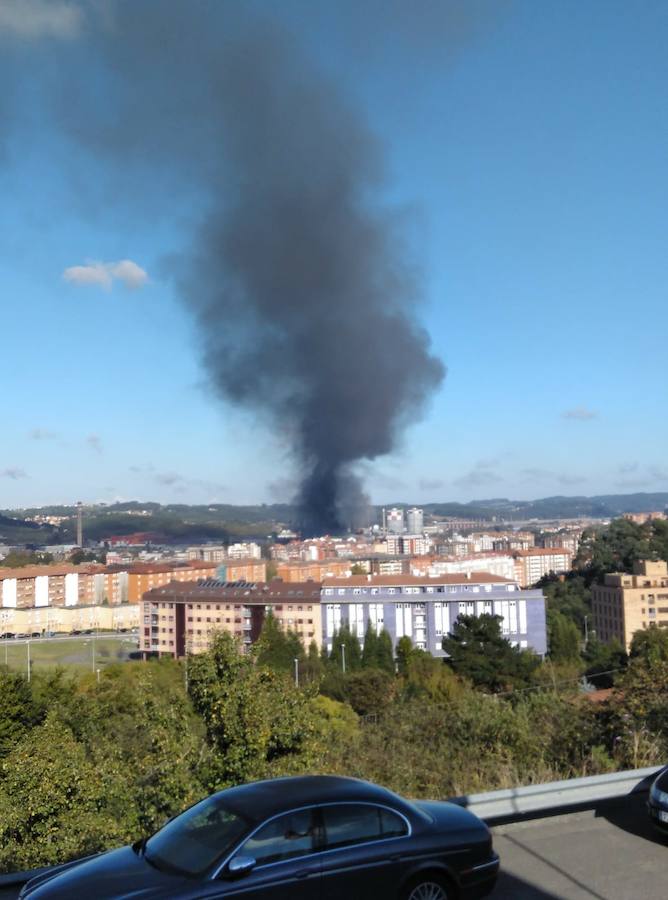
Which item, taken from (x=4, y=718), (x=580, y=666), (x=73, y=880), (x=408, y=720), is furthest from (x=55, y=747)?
(x=580, y=666)

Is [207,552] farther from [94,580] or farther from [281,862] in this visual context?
[281,862]

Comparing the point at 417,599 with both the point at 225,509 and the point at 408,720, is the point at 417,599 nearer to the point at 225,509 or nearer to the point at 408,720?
the point at 408,720

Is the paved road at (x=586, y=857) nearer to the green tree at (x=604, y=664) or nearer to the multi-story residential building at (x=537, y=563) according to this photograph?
the green tree at (x=604, y=664)

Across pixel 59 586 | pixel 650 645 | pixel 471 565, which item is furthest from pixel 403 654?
pixel 471 565

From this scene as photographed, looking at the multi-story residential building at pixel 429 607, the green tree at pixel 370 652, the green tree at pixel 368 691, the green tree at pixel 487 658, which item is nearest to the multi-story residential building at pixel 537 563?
the multi-story residential building at pixel 429 607

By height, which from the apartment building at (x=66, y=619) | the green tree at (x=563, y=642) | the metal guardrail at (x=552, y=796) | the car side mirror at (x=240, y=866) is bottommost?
the apartment building at (x=66, y=619)

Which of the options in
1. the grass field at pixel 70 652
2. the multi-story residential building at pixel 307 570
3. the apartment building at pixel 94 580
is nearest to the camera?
the grass field at pixel 70 652

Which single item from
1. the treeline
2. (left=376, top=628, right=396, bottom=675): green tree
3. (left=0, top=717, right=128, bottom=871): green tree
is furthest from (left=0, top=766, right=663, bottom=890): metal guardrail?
(left=376, top=628, right=396, bottom=675): green tree

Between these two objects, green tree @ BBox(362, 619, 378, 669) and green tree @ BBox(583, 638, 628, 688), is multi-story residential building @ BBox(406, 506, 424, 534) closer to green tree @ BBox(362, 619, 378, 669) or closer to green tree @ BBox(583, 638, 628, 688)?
green tree @ BBox(583, 638, 628, 688)
